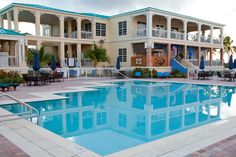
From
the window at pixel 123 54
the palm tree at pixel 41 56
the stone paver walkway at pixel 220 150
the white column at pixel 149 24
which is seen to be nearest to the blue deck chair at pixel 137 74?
the window at pixel 123 54

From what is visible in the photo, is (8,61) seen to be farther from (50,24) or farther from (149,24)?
(149,24)

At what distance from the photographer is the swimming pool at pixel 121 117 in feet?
21.2

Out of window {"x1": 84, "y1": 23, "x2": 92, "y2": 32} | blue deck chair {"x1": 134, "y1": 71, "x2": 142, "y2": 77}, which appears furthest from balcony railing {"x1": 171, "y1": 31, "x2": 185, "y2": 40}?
window {"x1": 84, "y1": 23, "x2": 92, "y2": 32}

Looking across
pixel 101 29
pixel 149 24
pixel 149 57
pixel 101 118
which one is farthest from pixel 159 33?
pixel 101 118

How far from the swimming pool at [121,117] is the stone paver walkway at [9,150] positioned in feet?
5.56

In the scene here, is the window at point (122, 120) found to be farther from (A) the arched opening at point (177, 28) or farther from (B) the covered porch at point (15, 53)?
(A) the arched opening at point (177, 28)

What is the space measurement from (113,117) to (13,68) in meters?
15.1

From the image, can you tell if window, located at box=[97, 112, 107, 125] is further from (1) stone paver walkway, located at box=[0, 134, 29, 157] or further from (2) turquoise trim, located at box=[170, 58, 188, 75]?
(2) turquoise trim, located at box=[170, 58, 188, 75]

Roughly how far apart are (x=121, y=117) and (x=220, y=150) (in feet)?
15.2

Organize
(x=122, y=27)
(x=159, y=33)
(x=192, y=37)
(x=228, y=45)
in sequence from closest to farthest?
(x=159, y=33)
(x=122, y=27)
(x=192, y=37)
(x=228, y=45)

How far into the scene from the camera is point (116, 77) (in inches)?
1010

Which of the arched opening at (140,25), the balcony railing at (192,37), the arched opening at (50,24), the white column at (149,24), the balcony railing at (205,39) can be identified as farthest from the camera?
the balcony railing at (205,39)

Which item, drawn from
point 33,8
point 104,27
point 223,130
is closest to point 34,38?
point 33,8

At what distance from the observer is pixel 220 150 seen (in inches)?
183
